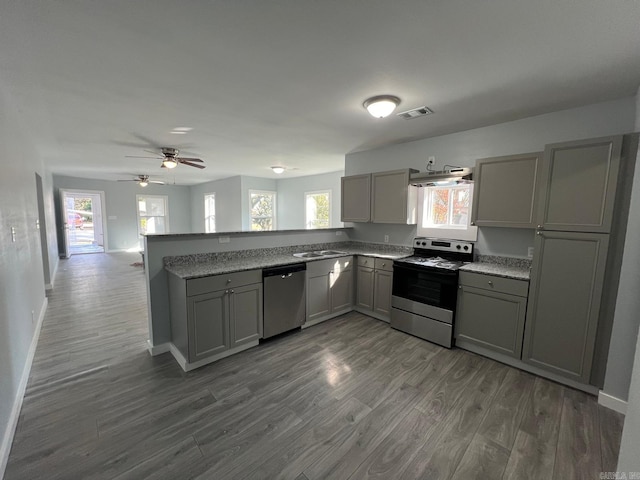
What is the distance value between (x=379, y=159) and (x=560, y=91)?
225 centimetres

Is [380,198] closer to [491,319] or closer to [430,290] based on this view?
[430,290]

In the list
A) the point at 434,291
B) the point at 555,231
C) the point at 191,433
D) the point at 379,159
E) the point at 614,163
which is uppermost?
the point at 379,159

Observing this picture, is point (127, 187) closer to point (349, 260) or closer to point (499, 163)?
point (349, 260)

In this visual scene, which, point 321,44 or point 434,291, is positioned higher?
point 321,44

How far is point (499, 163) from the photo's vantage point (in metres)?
2.81

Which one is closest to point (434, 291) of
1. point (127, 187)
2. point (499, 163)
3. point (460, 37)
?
point (499, 163)

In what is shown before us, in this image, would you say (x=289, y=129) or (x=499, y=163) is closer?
(x=499, y=163)

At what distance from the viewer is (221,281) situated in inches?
103

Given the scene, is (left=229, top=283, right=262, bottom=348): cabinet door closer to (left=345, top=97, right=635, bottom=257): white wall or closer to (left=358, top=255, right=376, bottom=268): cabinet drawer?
(left=358, top=255, right=376, bottom=268): cabinet drawer

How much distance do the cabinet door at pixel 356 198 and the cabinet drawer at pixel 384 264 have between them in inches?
27.8

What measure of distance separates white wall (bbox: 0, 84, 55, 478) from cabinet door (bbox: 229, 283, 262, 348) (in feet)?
5.01

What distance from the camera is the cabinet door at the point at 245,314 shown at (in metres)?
2.76

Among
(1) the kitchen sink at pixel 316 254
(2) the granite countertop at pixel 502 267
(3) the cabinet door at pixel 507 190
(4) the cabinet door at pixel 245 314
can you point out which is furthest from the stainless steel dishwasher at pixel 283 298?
(3) the cabinet door at pixel 507 190

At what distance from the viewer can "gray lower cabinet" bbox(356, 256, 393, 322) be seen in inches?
143
